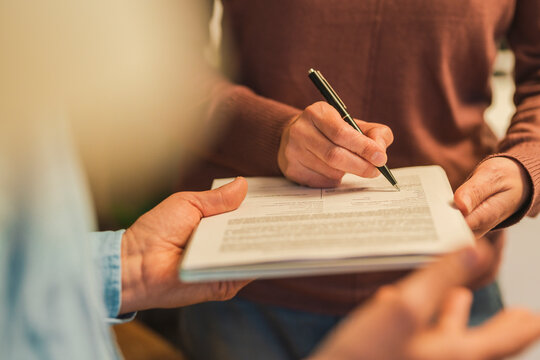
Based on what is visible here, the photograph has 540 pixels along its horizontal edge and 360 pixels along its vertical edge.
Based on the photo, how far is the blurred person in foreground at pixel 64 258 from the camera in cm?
27

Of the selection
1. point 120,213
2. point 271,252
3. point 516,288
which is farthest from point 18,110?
point 516,288

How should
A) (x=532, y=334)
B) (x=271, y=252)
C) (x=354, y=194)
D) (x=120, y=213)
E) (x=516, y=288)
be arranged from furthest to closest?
(x=120, y=213) < (x=516, y=288) < (x=354, y=194) < (x=271, y=252) < (x=532, y=334)

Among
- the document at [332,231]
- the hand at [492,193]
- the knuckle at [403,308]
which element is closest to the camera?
the knuckle at [403,308]

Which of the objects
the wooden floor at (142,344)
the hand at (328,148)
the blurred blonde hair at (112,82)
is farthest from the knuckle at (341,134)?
the wooden floor at (142,344)

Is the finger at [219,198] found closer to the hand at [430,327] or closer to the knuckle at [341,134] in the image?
the knuckle at [341,134]

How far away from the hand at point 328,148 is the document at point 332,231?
0.02m

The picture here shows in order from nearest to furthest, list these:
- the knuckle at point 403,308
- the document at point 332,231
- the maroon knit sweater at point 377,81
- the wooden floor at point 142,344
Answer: the knuckle at point 403,308 → the document at point 332,231 → the maroon knit sweater at point 377,81 → the wooden floor at point 142,344

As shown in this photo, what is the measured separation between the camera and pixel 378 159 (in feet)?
1.77

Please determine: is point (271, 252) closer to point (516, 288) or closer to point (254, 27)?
point (254, 27)

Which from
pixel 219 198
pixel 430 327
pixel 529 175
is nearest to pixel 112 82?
pixel 219 198

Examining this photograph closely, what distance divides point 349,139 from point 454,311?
285 mm

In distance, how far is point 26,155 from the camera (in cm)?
34

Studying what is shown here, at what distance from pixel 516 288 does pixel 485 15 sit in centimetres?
68

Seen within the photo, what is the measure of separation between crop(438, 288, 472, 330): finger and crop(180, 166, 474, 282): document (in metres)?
0.10
